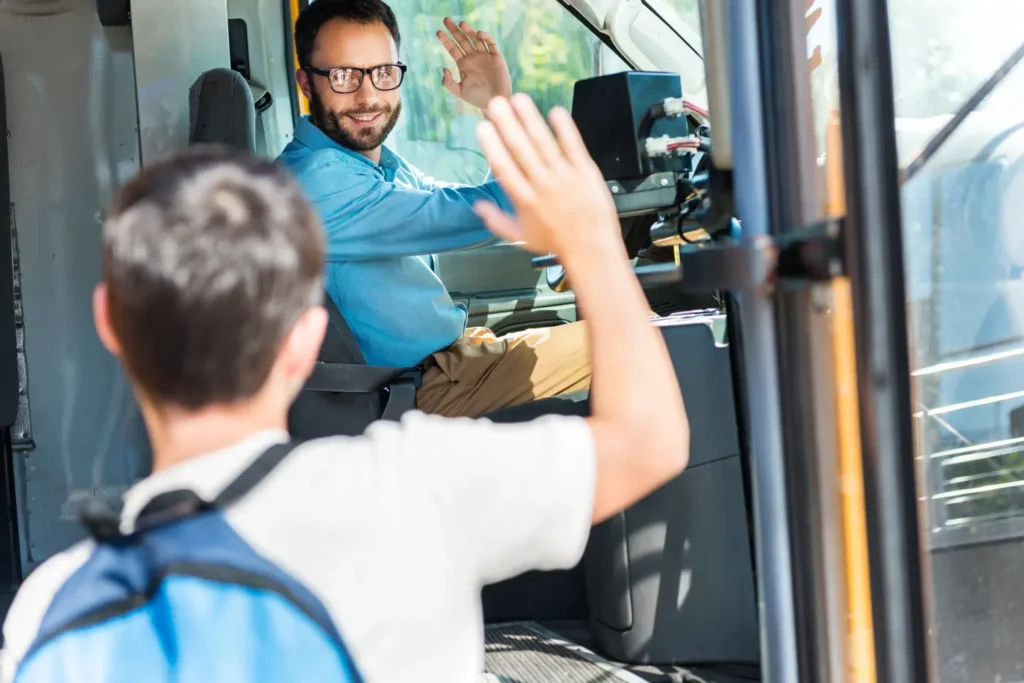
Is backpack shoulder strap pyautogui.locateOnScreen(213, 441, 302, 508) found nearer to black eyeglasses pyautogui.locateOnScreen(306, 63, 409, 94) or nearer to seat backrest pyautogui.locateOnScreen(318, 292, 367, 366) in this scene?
seat backrest pyautogui.locateOnScreen(318, 292, 367, 366)

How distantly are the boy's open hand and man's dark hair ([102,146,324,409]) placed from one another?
0.54 feet

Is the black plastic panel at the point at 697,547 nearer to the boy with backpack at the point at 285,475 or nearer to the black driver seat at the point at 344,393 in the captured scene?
the black driver seat at the point at 344,393

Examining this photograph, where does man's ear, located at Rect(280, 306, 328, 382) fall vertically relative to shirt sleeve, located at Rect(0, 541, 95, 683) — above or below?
above

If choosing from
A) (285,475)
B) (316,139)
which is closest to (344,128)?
(316,139)

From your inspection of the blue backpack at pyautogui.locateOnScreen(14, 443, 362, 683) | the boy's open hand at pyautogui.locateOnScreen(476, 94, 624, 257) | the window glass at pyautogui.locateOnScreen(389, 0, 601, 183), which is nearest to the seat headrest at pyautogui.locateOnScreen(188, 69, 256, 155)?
the window glass at pyautogui.locateOnScreen(389, 0, 601, 183)

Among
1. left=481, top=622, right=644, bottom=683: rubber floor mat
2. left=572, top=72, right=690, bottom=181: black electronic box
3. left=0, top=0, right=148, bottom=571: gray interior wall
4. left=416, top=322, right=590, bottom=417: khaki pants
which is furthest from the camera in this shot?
left=0, top=0, right=148, bottom=571: gray interior wall

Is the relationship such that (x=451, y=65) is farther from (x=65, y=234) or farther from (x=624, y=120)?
(x=624, y=120)

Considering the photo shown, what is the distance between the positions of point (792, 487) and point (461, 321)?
1419 millimetres

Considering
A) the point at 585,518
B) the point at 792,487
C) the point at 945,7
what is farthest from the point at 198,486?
the point at 945,7

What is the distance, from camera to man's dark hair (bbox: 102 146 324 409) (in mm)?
757

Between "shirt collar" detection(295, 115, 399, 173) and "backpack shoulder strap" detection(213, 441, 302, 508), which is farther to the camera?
"shirt collar" detection(295, 115, 399, 173)

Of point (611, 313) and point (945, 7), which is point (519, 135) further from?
point (945, 7)

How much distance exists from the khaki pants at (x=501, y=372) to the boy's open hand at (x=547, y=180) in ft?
4.40

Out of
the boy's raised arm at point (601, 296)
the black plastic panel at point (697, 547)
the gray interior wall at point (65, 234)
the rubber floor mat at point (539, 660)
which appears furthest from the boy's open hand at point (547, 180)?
the gray interior wall at point (65, 234)
